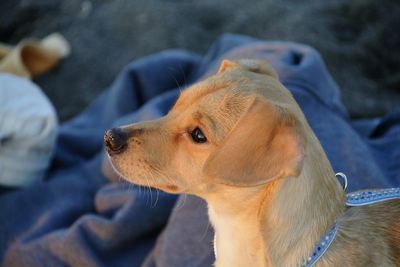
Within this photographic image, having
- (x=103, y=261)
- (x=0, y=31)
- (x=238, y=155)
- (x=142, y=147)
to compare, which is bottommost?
(x=103, y=261)

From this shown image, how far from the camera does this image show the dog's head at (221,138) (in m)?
1.15

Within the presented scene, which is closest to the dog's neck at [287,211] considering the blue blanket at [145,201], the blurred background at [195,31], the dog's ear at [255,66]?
the dog's ear at [255,66]

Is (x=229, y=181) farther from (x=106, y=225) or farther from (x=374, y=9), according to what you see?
(x=374, y=9)

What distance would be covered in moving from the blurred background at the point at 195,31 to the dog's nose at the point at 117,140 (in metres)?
1.46

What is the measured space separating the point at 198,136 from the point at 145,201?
0.77 meters

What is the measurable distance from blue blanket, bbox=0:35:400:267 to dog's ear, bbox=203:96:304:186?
28.1 inches

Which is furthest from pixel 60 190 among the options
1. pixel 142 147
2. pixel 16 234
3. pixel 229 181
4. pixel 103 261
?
pixel 229 181

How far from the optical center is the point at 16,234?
216 cm

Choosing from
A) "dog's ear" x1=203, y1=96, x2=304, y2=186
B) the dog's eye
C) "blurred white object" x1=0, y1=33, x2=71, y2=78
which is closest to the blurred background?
"blurred white object" x1=0, y1=33, x2=71, y2=78

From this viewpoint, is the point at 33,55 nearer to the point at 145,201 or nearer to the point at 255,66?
the point at 145,201

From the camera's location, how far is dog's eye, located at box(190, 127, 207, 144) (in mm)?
1347

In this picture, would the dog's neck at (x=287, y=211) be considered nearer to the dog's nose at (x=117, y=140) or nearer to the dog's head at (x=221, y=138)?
the dog's head at (x=221, y=138)

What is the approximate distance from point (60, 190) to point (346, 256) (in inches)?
51.9

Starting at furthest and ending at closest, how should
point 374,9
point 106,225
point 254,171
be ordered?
point 374,9 < point 106,225 < point 254,171
